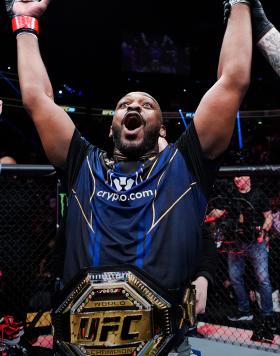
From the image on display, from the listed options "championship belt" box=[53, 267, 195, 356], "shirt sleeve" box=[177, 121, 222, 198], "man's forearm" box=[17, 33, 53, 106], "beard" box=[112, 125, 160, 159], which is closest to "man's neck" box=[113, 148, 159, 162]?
"beard" box=[112, 125, 160, 159]

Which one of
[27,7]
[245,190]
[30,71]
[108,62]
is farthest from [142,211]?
[108,62]

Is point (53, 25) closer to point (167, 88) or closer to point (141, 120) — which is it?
point (167, 88)

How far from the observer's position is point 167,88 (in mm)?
15219

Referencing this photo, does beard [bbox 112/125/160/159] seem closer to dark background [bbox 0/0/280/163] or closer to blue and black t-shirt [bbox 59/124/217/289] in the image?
blue and black t-shirt [bbox 59/124/217/289]

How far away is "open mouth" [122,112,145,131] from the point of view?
1.43 metres

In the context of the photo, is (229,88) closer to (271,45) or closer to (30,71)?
(271,45)

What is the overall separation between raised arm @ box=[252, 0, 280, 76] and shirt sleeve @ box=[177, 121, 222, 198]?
357mm

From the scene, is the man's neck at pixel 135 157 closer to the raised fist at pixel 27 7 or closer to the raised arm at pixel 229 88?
the raised arm at pixel 229 88

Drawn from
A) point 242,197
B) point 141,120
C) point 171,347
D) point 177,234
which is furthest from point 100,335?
point 242,197

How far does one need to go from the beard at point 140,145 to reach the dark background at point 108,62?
882 cm

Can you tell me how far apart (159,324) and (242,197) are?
3172 millimetres

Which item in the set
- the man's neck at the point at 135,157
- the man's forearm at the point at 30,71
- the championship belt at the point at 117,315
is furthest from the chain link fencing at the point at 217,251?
the championship belt at the point at 117,315

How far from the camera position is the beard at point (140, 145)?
1.40 m

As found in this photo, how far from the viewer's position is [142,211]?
3.93 feet
